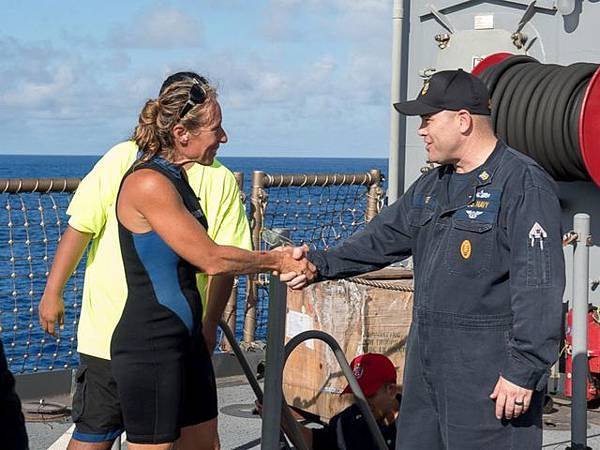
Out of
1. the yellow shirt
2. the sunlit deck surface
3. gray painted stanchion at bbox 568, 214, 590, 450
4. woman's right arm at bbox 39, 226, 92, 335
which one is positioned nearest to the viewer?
the yellow shirt

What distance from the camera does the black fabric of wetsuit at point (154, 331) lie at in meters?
4.06

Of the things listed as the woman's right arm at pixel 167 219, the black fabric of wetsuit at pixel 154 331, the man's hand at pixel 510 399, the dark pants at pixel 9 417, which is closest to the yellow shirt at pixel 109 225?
the black fabric of wetsuit at pixel 154 331

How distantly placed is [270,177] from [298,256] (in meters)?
3.55

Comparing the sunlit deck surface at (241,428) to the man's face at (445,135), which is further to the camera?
the sunlit deck surface at (241,428)

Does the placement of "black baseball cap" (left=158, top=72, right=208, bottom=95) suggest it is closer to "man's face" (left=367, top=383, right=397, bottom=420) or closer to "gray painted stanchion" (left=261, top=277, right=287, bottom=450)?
"gray painted stanchion" (left=261, top=277, right=287, bottom=450)

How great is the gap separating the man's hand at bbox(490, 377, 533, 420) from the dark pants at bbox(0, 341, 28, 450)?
171 cm

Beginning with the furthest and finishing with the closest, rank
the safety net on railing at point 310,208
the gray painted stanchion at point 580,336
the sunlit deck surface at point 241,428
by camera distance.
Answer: the safety net on railing at point 310,208
the sunlit deck surface at point 241,428
the gray painted stanchion at point 580,336

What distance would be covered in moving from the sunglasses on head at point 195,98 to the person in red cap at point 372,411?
5.98 feet

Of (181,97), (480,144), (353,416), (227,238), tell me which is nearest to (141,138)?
(181,97)

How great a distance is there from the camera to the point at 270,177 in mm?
7941

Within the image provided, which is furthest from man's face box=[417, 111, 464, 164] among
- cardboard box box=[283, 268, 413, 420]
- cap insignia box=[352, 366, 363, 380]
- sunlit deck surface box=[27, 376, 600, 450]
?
sunlit deck surface box=[27, 376, 600, 450]

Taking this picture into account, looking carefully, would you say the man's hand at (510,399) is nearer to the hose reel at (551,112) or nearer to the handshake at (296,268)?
the handshake at (296,268)

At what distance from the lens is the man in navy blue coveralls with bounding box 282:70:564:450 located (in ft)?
12.5

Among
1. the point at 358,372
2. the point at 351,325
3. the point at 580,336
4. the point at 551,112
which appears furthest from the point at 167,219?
the point at 551,112
